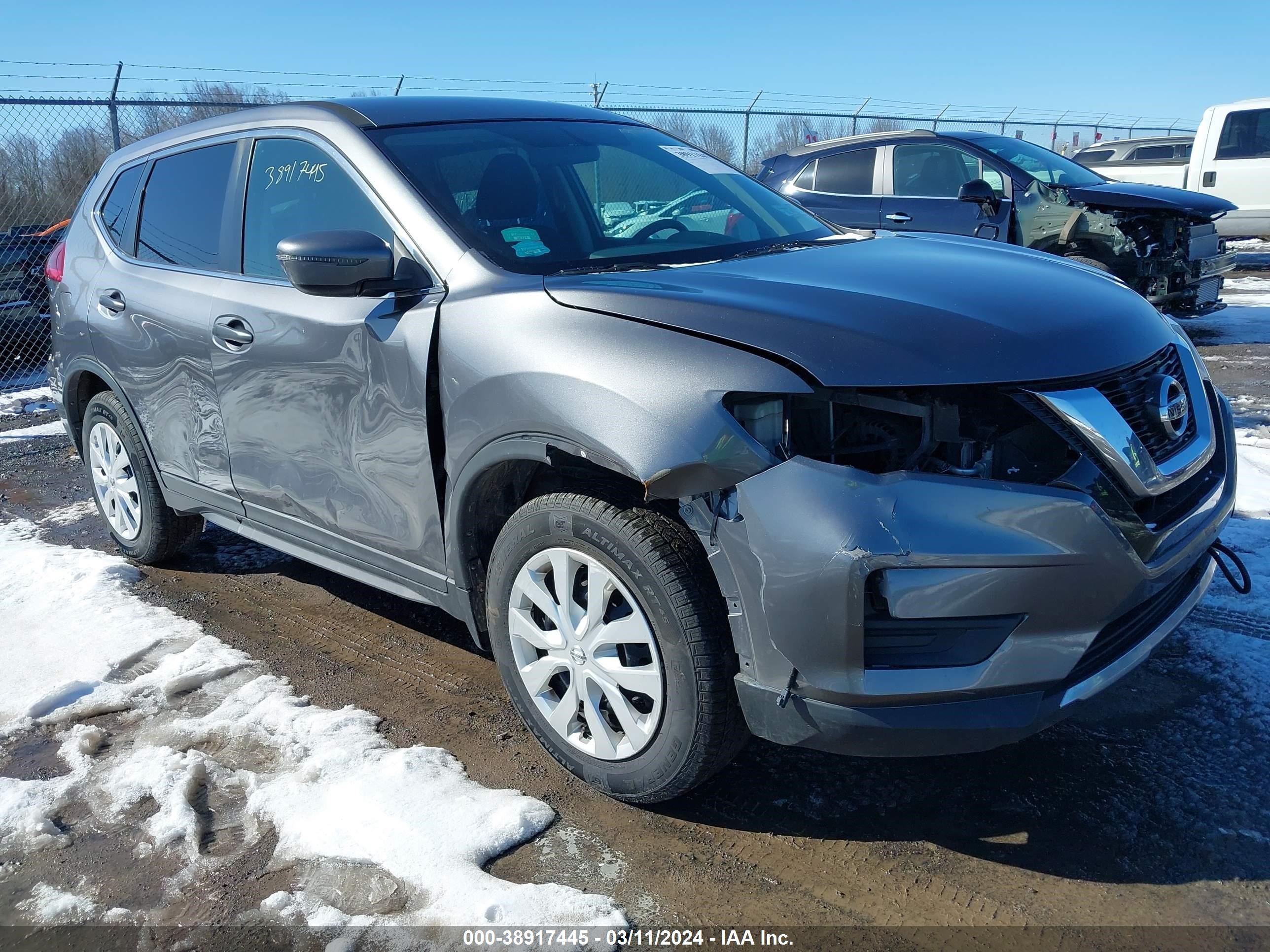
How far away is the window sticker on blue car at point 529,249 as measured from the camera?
2.98m

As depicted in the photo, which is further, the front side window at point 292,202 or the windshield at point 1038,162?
the windshield at point 1038,162

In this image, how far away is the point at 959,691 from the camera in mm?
2191

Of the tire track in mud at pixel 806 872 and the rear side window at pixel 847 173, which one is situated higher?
the rear side window at pixel 847 173

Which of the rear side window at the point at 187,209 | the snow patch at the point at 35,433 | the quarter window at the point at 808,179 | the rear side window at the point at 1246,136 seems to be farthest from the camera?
the rear side window at the point at 1246,136

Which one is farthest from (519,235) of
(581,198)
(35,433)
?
(35,433)

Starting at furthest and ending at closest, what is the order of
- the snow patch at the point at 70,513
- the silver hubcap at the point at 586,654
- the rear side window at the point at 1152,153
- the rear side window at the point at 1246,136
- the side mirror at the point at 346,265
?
the rear side window at the point at 1152,153 → the rear side window at the point at 1246,136 → the snow patch at the point at 70,513 → the side mirror at the point at 346,265 → the silver hubcap at the point at 586,654

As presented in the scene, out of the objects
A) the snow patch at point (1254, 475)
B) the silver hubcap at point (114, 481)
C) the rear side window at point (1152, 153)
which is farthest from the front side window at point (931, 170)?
the rear side window at point (1152, 153)

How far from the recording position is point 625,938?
7.44ft

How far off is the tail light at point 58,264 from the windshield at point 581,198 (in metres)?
2.44

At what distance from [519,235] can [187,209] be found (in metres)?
1.75

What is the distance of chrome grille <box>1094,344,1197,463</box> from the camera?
238 centimetres

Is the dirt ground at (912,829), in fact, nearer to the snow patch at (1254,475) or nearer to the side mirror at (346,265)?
the snow patch at (1254,475)

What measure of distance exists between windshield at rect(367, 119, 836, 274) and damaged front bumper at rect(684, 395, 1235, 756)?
1.12 meters

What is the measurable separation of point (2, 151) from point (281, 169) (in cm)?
950
